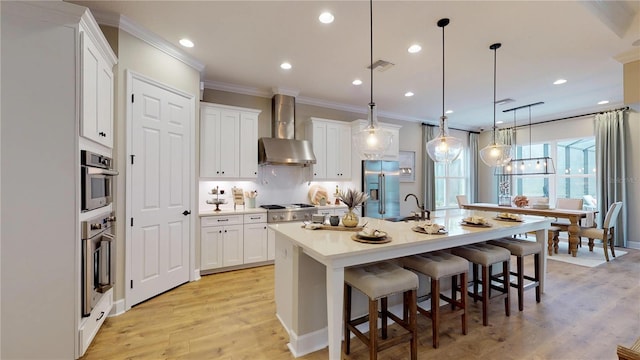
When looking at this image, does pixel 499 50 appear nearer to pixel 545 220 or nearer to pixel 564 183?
pixel 545 220

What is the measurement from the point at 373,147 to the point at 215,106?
2.60 m

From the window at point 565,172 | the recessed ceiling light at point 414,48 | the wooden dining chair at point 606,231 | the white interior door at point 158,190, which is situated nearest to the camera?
the white interior door at point 158,190

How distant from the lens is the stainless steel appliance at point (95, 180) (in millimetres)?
2031

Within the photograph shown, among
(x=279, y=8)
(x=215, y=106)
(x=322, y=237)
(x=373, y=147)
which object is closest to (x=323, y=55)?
(x=279, y=8)

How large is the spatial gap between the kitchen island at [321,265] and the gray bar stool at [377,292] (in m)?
0.15

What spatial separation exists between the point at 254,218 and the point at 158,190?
4.70 feet

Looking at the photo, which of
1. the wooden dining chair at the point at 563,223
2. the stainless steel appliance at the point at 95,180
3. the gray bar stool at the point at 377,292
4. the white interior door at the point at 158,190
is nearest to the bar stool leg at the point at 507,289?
the gray bar stool at the point at 377,292

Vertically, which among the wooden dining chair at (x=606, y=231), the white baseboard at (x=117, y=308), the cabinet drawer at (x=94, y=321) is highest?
the wooden dining chair at (x=606, y=231)

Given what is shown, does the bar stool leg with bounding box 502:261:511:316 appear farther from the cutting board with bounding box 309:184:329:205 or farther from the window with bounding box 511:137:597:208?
the window with bounding box 511:137:597:208

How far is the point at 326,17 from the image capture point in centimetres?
261

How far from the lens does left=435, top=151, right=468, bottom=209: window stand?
23.9 ft

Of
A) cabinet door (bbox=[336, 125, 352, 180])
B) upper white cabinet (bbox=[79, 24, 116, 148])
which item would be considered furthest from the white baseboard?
cabinet door (bbox=[336, 125, 352, 180])

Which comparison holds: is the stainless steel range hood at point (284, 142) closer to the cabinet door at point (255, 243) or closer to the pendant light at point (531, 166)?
the cabinet door at point (255, 243)

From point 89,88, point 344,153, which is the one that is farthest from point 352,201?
point 344,153
